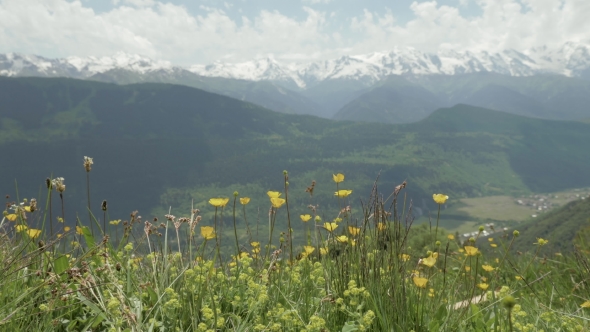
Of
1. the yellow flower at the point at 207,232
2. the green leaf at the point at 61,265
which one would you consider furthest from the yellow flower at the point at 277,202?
the green leaf at the point at 61,265

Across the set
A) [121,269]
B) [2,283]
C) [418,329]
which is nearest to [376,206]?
[418,329]

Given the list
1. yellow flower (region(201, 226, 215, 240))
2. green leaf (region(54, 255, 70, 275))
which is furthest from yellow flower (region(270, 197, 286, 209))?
green leaf (region(54, 255, 70, 275))

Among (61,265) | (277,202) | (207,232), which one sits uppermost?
(277,202)

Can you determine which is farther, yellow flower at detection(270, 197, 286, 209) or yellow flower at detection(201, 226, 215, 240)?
yellow flower at detection(270, 197, 286, 209)

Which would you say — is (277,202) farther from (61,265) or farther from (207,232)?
(61,265)

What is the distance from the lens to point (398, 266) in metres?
2.51

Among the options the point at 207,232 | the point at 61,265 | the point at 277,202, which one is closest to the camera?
the point at 61,265

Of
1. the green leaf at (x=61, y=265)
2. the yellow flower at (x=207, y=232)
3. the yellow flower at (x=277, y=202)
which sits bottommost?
the green leaf at (x=61, y=265)

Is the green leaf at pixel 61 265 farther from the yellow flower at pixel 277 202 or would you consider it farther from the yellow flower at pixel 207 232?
the yellow flower at pixel 277 202

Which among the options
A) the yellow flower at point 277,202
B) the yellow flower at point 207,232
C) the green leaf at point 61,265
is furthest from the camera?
the yellow flower at point 277,202

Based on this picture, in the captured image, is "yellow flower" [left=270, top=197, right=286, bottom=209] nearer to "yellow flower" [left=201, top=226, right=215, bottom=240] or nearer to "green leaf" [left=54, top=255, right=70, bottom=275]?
"yellow flower" [left=201, top=226, right=215, bottom=240]

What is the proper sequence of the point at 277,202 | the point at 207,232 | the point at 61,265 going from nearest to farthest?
the point at 61,265 → the point at 207,232 → the point at 277,202

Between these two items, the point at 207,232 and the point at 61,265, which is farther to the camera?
the point at 207,232

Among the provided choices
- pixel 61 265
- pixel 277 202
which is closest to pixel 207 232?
pixel 277 202
